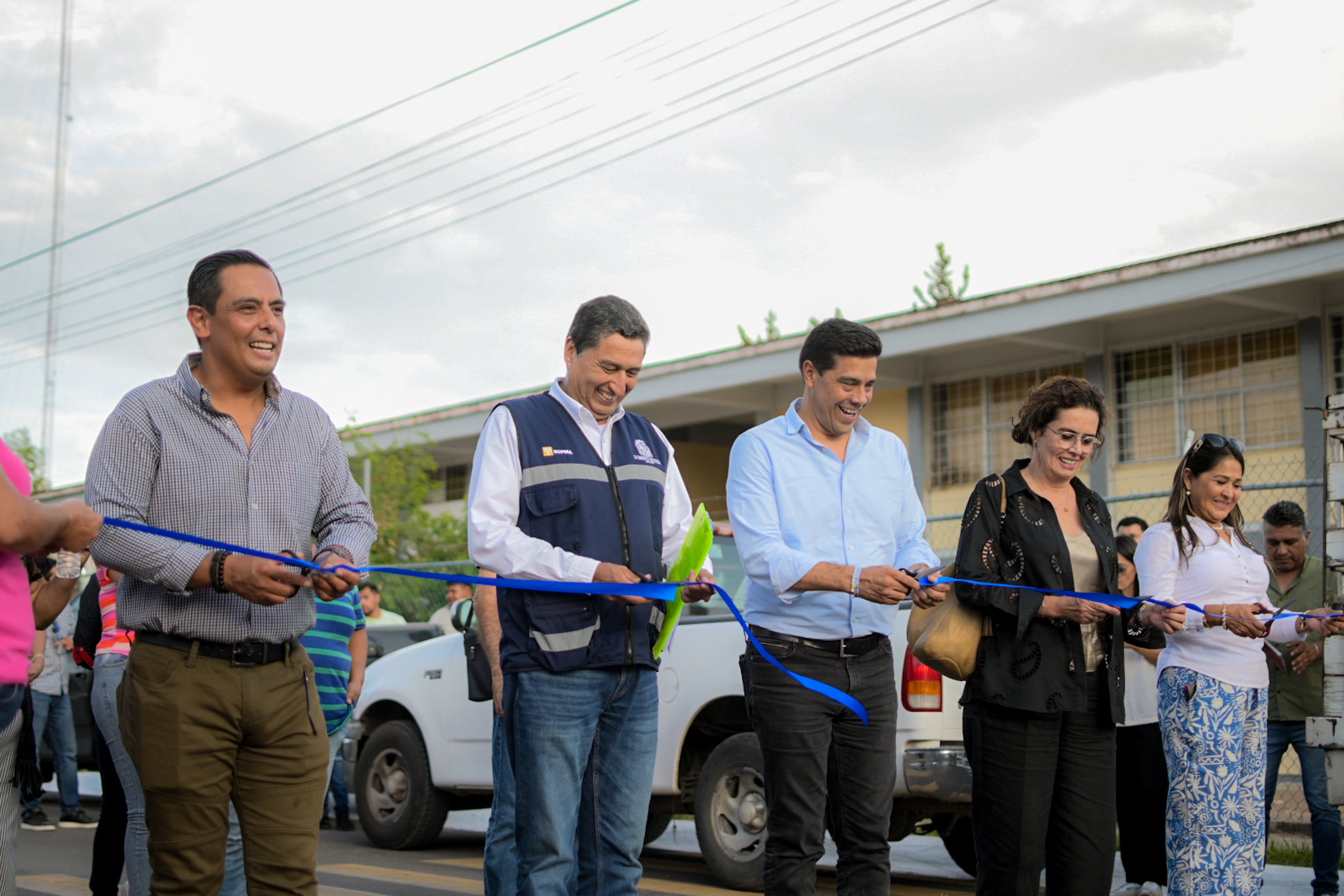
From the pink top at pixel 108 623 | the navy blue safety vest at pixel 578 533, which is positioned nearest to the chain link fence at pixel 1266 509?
the navy blue safety vest at pixel 578 533

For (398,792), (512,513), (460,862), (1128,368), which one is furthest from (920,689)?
(1128,368)

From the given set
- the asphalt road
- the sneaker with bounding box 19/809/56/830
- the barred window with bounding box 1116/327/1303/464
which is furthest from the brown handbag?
the barred window with bounding box 1116/327/1303/464

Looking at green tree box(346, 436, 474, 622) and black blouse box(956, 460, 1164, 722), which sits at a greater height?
green tree box(346, 436, 474, 622)

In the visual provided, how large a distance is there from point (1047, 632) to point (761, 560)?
1065 millimetres

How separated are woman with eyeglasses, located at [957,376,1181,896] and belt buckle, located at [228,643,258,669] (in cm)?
241

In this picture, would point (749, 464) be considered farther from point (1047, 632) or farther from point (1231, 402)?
point (1231, 402)

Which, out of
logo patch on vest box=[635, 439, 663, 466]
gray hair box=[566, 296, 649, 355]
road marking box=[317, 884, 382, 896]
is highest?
gray hair box=[566, 296, 649, 355]

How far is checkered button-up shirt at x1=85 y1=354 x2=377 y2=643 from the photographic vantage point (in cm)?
360

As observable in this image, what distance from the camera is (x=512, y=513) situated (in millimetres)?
4312

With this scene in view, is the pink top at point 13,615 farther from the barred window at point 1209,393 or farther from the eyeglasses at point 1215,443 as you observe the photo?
the barred window at point 1209,393

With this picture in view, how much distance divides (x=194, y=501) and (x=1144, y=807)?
5.08 meters

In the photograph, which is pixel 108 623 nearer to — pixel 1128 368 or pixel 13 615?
pixel 13 615

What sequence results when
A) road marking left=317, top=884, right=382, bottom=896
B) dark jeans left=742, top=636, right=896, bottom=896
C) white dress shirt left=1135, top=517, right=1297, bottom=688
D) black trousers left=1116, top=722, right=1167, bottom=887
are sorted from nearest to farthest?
dark jeans left=742, top=636, right=896, bottom=896 < white dress shirt left=1135, top=517, right=1297, bottom=688 < black trousers left=1116, top=722, right=1167, bottom=887 < road marking left=317, top=884, right=382, bottom=896

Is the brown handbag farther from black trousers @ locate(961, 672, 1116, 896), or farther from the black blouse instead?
black trousers @ locate(961, 672, 1116, 896)
